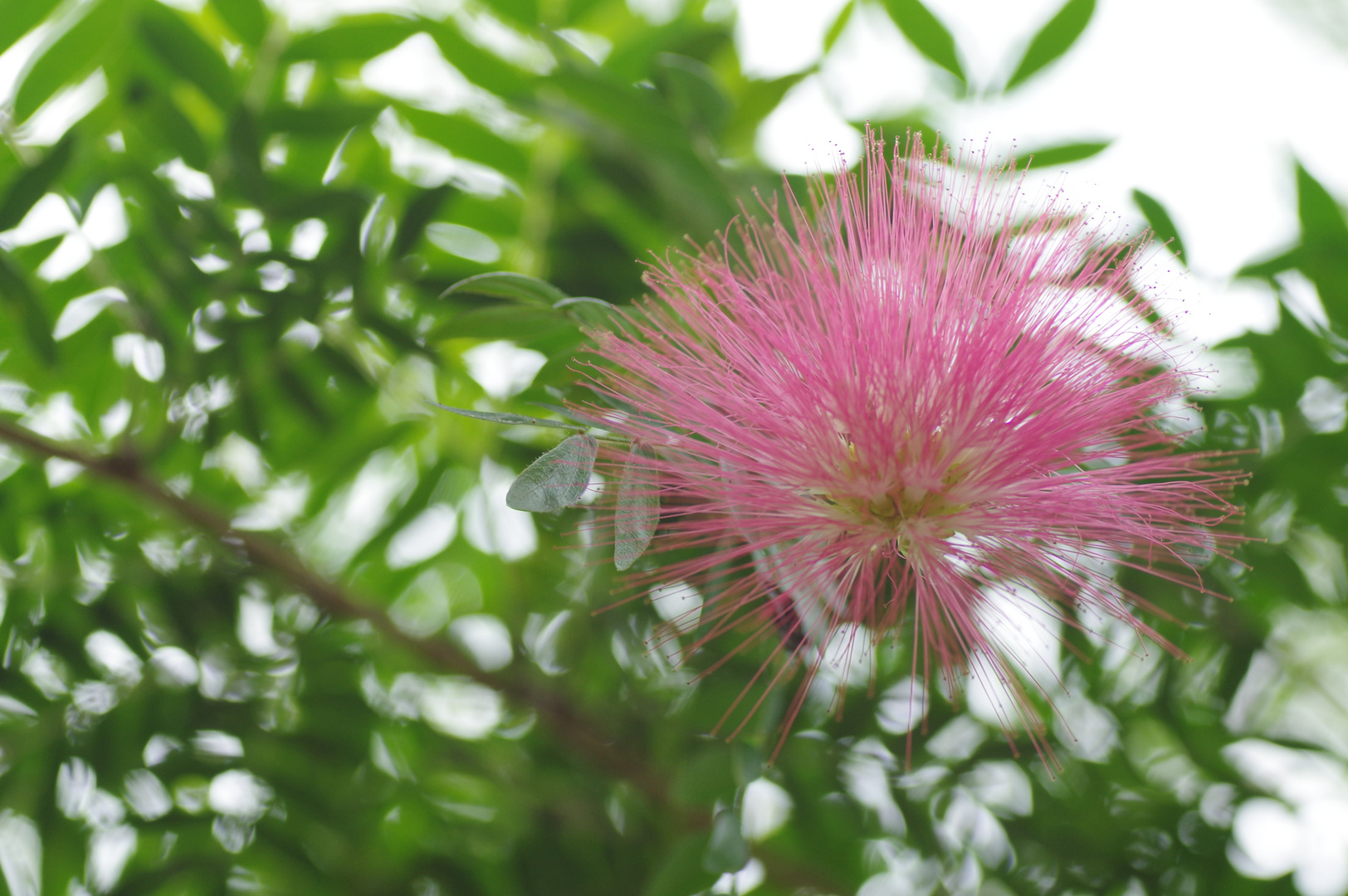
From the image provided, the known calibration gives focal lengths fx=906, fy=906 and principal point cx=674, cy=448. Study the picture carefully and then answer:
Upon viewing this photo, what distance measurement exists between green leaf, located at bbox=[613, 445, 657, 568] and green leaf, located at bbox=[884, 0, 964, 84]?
79cm

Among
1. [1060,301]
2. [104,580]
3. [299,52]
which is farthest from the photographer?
[104,580]

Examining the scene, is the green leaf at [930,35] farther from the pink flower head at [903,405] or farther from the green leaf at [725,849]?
the green leaf at [725,849]

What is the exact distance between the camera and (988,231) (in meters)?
0.72

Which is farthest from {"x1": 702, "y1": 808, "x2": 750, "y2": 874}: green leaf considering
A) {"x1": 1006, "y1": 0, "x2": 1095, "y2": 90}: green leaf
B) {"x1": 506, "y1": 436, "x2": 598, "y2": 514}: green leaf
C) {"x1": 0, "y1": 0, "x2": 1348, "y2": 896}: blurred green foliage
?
{"x1": 1006, "y1": 0, "x2": 1095, "y2": 90}: green leaf

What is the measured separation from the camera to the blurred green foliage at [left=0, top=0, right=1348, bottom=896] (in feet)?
3.42

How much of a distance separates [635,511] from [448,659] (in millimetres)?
678

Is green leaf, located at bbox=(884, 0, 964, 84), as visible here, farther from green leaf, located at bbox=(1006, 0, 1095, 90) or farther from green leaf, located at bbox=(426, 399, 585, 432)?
green leaf, located at bbox=(426, 399, 585, 432)

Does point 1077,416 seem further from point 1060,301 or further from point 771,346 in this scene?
point 771,346

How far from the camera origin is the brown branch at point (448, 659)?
1106 millimetres

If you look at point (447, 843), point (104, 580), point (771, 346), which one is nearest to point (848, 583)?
point (771, 346)

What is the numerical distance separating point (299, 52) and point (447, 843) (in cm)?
112

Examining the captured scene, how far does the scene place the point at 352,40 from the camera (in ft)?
3.78

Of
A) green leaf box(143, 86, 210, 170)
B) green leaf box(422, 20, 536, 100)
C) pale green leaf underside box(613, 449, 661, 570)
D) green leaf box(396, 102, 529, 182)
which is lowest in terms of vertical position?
green leaf box(396, 102, 529, 182)

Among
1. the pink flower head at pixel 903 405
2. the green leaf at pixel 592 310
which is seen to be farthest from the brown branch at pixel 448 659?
the green leaf at pixel 592 310
